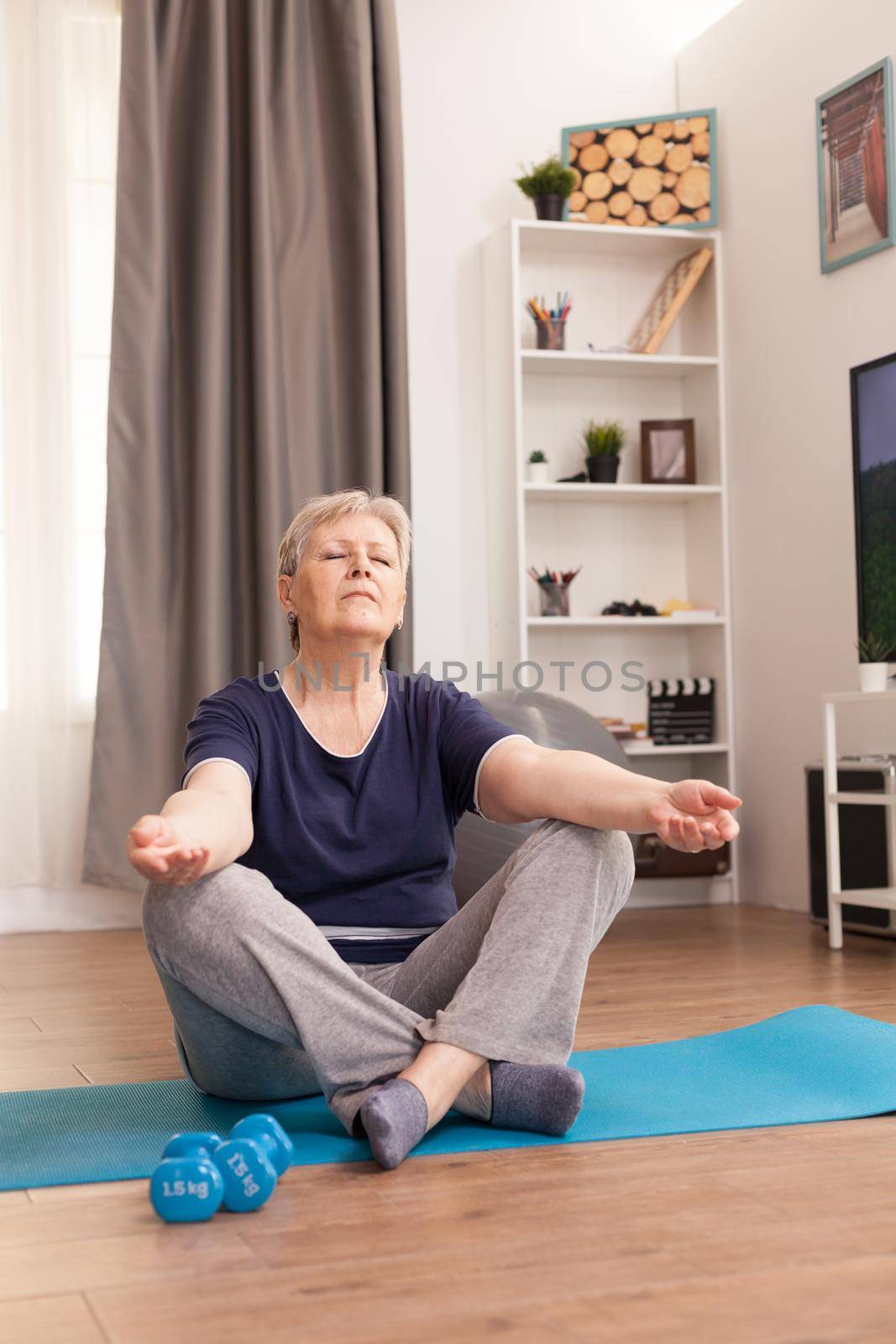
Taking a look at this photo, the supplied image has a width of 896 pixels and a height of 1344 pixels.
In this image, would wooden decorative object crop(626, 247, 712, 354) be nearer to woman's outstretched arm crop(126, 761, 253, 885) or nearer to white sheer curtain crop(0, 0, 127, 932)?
white sheer curtain crop(0, 0, 127, 932)

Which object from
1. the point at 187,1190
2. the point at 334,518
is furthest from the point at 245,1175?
the point at 334,518

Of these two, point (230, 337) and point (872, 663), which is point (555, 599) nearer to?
point (872, 663)

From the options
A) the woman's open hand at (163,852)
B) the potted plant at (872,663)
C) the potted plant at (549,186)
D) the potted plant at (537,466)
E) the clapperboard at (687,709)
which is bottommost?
the woman's open hand at (163,852)

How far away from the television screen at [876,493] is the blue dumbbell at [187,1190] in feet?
8.62

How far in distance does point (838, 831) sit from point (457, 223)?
2.22 meters

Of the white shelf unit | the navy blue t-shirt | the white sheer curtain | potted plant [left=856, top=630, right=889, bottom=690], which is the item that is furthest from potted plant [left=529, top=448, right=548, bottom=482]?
the navy blue t-shirt

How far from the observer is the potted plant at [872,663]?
3.40 metres

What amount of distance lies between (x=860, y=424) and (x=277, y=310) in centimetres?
166

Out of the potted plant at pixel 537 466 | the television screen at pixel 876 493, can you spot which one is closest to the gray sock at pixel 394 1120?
the television screen at pixel 876 493

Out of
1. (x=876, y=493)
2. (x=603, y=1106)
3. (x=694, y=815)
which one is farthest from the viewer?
(x=876, y=493)

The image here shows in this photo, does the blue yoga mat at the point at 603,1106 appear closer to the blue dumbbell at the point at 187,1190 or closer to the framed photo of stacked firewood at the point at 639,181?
the blue dumbbell at the point at 187,1190

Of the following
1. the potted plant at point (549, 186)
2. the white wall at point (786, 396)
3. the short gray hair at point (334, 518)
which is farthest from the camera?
the potted plant at point (549, 186)

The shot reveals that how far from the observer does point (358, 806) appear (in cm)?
181

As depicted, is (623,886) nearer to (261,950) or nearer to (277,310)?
(261,950)
